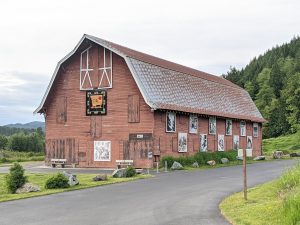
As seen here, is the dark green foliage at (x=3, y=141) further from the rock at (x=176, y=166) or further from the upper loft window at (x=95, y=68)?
the rock at (x=176, y=166)

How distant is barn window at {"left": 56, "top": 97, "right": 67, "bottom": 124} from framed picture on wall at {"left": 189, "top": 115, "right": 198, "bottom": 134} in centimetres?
978

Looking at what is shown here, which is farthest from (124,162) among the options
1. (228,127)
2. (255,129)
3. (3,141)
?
(3,141)

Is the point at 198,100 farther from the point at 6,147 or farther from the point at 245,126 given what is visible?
the point at 6,147

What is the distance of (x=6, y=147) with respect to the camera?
7438 cm

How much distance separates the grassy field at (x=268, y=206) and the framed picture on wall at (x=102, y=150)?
17701mm

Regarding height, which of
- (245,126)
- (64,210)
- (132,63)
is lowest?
(64,210)

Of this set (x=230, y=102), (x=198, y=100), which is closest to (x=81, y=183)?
(x=198, y=100)

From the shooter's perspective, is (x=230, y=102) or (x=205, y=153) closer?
(x=205, y=153)

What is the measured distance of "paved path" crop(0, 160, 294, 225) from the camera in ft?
40.1

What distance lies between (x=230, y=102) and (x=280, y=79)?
63.7 metres

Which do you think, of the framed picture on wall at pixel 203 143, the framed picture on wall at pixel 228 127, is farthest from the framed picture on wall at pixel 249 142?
the framed picture on wall at pixel 203 143

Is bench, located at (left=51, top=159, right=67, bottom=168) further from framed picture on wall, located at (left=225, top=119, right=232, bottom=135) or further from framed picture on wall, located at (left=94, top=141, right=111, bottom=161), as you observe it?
framed picture on wall, located at (left=225, top=119, right=232, bottom=135)

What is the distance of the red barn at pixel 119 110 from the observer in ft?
105

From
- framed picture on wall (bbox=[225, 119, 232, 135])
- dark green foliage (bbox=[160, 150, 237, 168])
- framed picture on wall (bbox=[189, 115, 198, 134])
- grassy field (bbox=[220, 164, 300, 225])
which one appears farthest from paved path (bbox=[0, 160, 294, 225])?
framed picture on wall (bbox=[225, 119, 232, 135])
